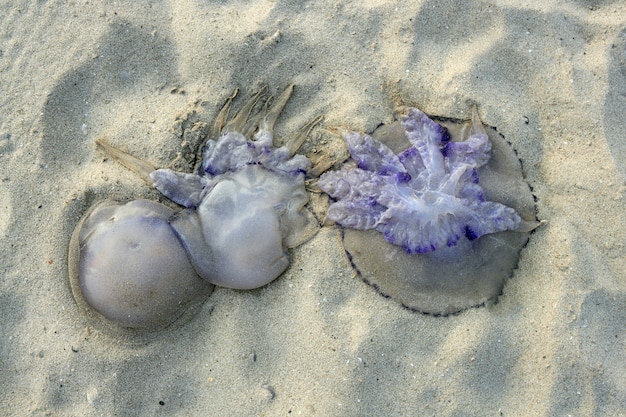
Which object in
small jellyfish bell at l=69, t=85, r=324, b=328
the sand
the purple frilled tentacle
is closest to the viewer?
the purple frilled tentacle

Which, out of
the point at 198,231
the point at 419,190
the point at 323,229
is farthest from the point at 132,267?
the point at 419,190

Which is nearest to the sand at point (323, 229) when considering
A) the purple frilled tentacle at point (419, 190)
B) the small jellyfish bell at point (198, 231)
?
the small jellyfish bell at point (198, 231)

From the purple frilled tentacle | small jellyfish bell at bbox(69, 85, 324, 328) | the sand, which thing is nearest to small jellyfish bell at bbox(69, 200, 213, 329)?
small jellyfish bell at bbox(69, 85, 324, 328)

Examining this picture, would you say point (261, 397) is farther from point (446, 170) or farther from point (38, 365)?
point (446, 170)

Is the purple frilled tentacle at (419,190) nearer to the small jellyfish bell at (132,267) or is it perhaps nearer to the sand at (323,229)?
the sand at (323,229)

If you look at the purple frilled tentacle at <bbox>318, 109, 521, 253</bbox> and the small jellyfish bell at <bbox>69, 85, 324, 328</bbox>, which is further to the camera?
the small jellyfish bell at <bbox>69, 85, 324, 328</bbox>

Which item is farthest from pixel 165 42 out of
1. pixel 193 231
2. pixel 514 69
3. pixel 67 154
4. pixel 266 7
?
pixel 514 69

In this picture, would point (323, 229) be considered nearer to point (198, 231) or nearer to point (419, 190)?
point (419, 190)

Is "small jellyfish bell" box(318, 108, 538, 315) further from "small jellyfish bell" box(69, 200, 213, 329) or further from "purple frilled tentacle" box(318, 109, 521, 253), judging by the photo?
"small jellyfish bell" box(69, 200, 213, 329)
